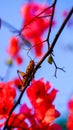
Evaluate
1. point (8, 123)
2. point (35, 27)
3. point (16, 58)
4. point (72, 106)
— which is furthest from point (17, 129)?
point (16, 58)

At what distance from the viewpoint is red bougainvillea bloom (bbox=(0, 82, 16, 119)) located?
4.44 feet

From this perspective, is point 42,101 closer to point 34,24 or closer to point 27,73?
point 27,73

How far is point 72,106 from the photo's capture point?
9.32 ft

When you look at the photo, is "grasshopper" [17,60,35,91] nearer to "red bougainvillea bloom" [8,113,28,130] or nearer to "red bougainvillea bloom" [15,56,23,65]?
"red bougainvillea bloom" [8,113,28,130]

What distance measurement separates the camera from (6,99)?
1.39m

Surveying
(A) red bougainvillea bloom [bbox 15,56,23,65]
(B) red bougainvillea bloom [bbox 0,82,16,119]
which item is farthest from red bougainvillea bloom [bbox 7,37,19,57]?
(B) red bougainvillea bloom [bbox 0,82,16,119]

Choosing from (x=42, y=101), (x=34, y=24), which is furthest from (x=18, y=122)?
(x=34, y=24)

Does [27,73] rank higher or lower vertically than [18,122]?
higher

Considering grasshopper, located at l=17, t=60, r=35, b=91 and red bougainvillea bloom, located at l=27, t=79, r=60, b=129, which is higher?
grasshopper, located at l=17, t=60, r=35, b=91

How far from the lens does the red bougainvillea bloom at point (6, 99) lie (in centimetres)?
135

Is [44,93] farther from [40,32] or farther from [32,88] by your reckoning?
[40,32]

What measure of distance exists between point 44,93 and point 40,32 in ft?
6.41

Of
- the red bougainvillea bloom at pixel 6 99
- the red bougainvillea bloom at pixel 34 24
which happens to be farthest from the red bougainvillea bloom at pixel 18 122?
the red bougainvillea bloom at pixel 34 24

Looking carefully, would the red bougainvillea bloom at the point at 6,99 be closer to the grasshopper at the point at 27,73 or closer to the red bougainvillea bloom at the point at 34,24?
the grasshopper at the point at 27,73
